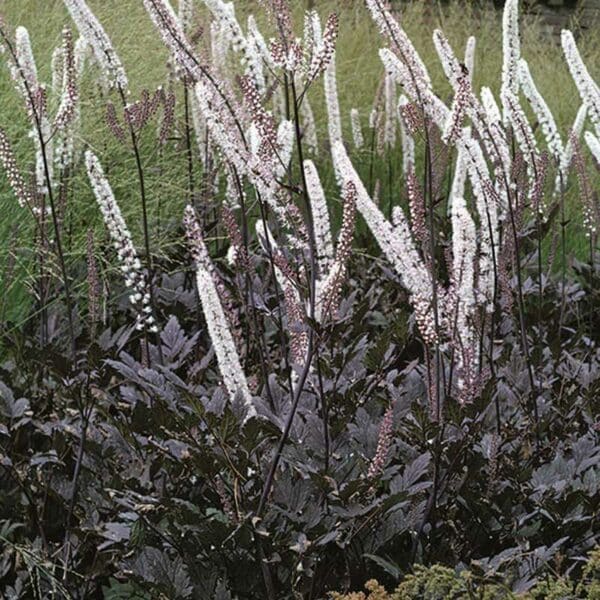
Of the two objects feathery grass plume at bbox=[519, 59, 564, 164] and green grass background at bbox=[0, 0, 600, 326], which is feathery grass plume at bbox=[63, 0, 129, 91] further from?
feathery grass plume at bbox=[519, 59, 564, 164]

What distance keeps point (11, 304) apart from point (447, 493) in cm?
225

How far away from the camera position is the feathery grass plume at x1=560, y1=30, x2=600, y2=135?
350cm

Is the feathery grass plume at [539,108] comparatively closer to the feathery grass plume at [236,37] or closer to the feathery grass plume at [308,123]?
the feathery grass plume at [236,37]

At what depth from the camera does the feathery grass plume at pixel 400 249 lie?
8.13ft

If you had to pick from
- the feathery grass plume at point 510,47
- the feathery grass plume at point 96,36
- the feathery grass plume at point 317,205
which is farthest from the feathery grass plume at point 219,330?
the feathery grass plume at point 510,47

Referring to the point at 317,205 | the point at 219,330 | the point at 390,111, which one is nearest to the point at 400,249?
the point at 317,205

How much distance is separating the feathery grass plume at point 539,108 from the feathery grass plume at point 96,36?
113 cm

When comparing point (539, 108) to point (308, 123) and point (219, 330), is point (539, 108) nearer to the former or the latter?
point (219, 330)

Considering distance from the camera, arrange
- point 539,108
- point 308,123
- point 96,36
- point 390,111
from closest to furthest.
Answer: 1. point 96,36
2. point 539,108
3. point 308,123
4. point 390,111

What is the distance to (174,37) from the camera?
2.90m

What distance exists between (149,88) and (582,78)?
3.44m

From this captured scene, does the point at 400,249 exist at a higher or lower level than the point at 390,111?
lower

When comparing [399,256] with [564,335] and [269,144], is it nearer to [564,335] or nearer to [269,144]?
[269,144]

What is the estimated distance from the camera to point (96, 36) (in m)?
3.16
